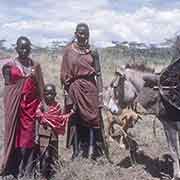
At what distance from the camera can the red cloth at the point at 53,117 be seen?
6.14 metres

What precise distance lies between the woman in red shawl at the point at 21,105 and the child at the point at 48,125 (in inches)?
4.2

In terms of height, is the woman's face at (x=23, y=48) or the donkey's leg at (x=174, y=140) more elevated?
the woman's face at (x=23, y=48)

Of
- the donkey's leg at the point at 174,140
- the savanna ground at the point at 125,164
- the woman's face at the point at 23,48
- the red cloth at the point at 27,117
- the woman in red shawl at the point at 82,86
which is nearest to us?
the woman's face at the point at 23,48

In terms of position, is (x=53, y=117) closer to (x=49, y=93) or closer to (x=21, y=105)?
(x=49, y=93)

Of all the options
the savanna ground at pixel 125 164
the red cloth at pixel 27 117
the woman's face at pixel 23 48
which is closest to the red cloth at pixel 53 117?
the red cloth at pixel 27 117

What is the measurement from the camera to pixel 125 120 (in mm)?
7715

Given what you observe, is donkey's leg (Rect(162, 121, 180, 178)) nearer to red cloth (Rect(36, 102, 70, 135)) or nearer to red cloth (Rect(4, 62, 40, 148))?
red cloth (Rect(36, 102, 70, 135))

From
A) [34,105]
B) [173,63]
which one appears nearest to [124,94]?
[173,63]

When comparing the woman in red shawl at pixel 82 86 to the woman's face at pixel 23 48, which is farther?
the woman in red shawl at pixel 82 86

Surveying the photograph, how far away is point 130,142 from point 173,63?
205 centimetres

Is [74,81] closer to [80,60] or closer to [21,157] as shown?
[80,60]

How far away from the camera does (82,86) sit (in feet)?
22.7

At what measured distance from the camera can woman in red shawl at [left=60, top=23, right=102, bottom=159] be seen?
6.81 meters

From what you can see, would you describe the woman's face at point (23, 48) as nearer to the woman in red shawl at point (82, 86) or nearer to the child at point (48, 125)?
the child at point (48, 125)
